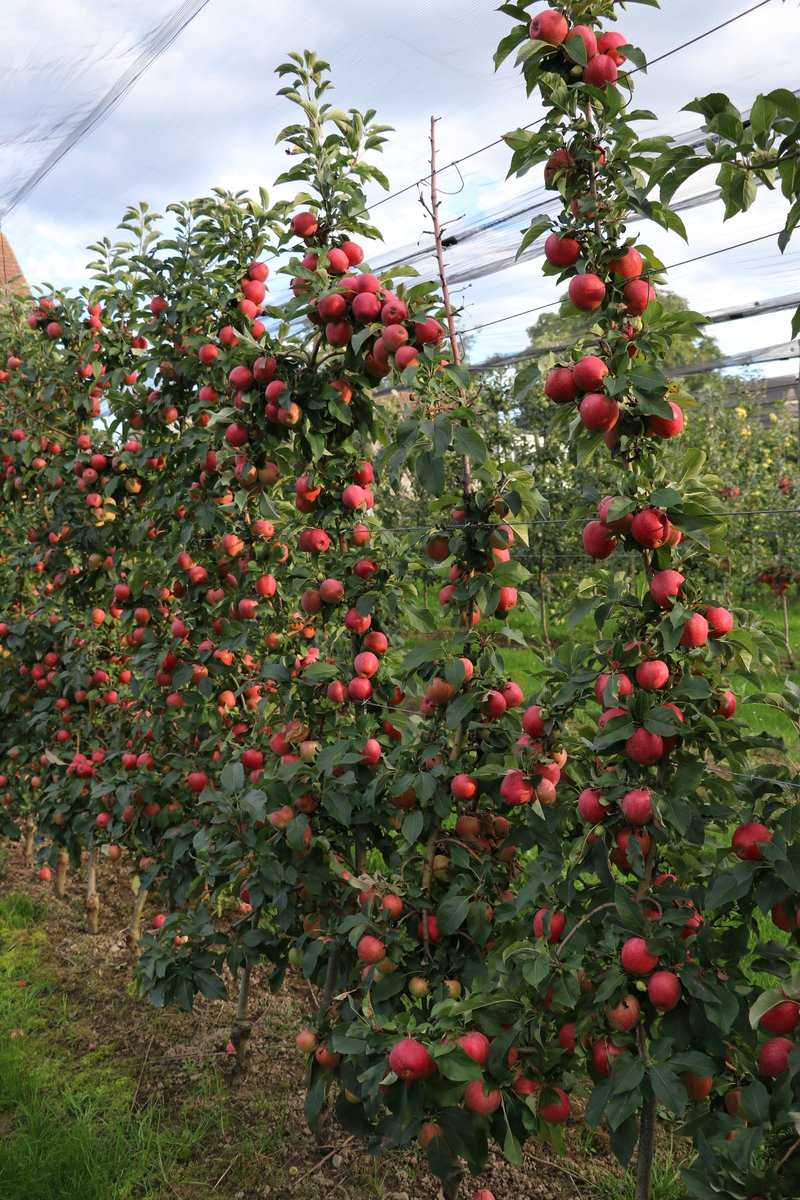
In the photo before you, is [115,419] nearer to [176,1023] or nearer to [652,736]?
[176,1023]

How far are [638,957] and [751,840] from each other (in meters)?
0.22

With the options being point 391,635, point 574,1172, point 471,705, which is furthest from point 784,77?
point 574,1172

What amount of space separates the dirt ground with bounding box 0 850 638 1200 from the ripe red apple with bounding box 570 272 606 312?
1.73 meters

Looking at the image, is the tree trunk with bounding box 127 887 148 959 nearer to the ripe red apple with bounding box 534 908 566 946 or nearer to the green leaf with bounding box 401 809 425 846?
the green leaf with bounding box 401 809 425 846

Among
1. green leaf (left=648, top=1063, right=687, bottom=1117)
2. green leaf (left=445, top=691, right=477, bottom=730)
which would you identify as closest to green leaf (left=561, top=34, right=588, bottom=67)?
green leaf (left=445, top=691, right=477, bottom=730)

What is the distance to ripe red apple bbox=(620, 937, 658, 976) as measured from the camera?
48.6 inches

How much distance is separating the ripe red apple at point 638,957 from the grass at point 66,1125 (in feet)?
4.51

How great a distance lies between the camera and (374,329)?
5.74 feet

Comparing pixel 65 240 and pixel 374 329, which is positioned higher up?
pixel 65 240

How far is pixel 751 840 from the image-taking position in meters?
1.20

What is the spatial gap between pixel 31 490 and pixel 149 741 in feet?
5.04

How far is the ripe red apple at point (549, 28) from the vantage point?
132 cm

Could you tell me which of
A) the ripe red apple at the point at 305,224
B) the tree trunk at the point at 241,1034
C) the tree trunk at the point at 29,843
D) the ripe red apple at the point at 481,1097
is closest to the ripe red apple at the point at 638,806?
the ripe red apple at the point at 481,1097

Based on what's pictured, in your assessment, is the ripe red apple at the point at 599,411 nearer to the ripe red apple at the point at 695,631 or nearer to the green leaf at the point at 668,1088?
the ripe red apple at the point at 695,631
